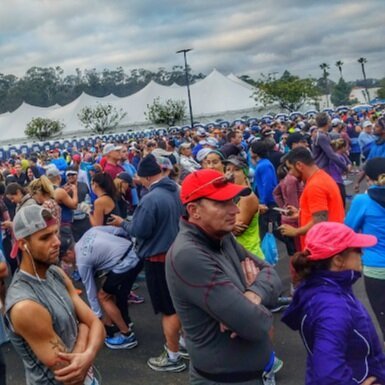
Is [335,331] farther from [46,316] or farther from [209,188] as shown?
[46,316]

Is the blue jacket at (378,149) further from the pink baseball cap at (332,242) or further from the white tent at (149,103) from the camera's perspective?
the white tent at (149,103)

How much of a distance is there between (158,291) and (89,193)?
431 centimetres

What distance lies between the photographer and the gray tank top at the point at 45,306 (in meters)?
2.44

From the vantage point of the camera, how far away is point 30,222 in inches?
104

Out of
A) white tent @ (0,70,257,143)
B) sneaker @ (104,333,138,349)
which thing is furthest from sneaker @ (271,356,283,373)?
white tent @ (0,70,257,143)

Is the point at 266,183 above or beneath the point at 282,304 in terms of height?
above

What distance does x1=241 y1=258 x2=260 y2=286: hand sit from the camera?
253cm

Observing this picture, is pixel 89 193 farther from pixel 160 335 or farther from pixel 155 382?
pixel 155 382

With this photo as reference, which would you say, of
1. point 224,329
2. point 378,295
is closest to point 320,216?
point 378,295

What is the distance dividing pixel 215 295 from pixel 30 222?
1.06 metres

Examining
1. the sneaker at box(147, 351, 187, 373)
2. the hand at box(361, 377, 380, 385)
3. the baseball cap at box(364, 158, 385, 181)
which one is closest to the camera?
the hand at box(361, 377, 380, 385)

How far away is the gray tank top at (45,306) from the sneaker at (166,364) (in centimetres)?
213

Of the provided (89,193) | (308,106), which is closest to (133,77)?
(308,106)

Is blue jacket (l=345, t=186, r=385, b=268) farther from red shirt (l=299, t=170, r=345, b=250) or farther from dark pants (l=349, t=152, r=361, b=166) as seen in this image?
dark pants (l=349, t=152, r=361, b=166)
